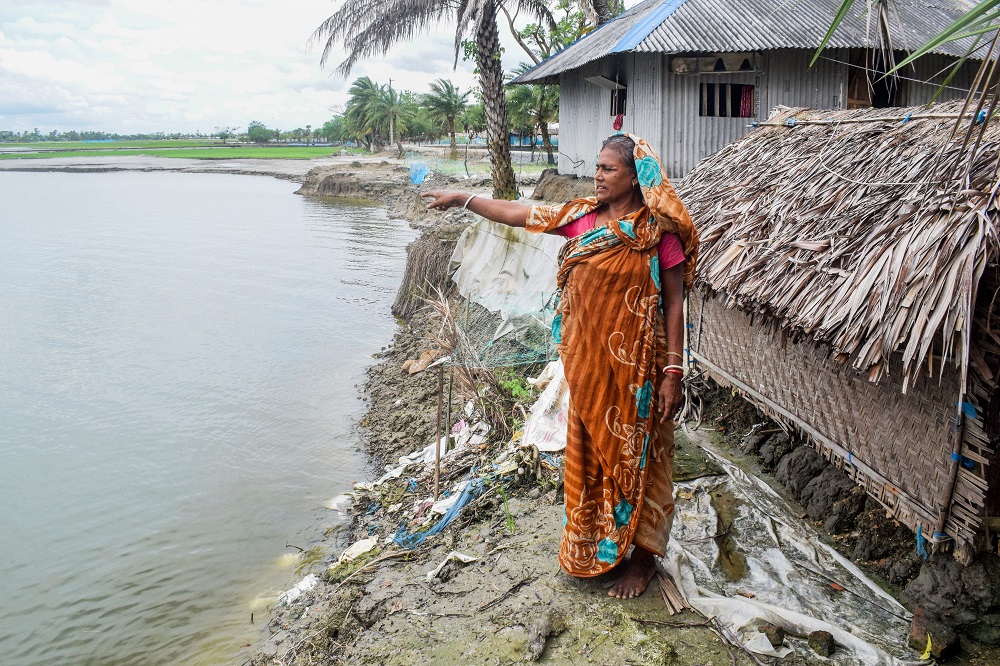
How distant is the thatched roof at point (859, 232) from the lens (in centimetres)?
280

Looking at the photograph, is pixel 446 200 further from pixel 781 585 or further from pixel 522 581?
pixel 781 585

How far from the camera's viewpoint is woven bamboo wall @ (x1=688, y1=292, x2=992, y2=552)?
3.01 metres

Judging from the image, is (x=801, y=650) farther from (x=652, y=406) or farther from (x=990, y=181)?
(x=990, y=181)

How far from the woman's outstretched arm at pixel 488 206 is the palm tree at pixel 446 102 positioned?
40.6m

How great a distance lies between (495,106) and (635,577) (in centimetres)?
1335

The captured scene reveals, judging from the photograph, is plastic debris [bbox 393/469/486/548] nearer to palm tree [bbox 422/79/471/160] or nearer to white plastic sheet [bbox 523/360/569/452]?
white plastic sheet [bbox 523/360/569/452]

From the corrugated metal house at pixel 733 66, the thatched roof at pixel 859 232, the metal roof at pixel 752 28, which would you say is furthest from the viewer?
the corrugated metal house at pixel 733 66

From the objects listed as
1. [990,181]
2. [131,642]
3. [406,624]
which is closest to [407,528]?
[406,624]

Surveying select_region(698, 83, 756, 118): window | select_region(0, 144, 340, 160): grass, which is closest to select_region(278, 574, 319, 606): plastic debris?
select_region(698, 83, 756, 118): window

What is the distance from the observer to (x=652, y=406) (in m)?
2.93

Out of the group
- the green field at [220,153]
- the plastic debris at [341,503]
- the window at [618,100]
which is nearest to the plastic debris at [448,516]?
the plastic debris at [341,503]

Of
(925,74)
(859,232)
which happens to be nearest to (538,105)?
Answer: (925,74)

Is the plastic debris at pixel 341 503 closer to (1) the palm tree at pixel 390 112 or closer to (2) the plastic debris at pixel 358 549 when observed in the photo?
(2) the plastic debris at pixel 358 549

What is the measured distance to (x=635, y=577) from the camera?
3.12 metres
